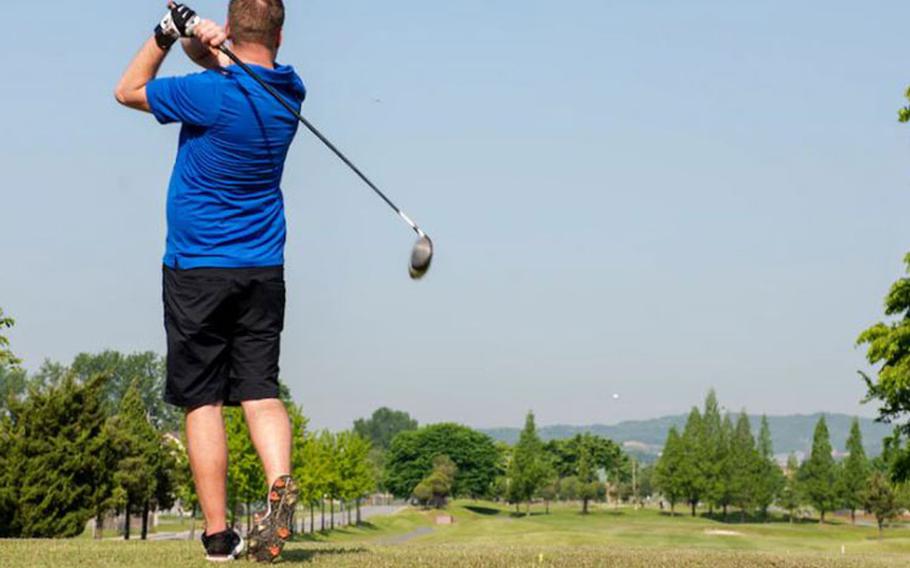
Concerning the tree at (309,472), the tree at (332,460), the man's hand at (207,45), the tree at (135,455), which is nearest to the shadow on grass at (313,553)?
the man's hand at (207,45)

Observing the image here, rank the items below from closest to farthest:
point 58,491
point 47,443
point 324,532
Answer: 1. point 58,491
2. point 47,443
3. point 324,532

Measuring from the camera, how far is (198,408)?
764cm

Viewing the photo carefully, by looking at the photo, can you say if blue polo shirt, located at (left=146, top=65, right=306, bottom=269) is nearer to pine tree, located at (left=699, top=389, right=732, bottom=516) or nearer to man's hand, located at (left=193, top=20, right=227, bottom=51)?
man's hand, located at (left=193, top=20, right=227, bottom=51)

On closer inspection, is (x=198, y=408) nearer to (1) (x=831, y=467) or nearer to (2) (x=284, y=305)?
(2) (x=284, y=305)

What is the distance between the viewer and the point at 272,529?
7.29 metres

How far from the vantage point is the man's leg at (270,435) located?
7668mm

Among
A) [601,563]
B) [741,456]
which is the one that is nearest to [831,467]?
[741,456]

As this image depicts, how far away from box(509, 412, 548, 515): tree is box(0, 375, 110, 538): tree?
100373 millimetres

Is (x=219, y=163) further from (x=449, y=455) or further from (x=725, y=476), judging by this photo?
(x=449, y=455)

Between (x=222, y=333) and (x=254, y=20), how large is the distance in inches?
80.6

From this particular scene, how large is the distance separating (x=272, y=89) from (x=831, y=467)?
5566 inches

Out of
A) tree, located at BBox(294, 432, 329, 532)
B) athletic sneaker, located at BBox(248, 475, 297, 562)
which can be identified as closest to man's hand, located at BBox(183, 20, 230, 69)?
athletic sneaker, located at BBox(248, 475, 297, 562)

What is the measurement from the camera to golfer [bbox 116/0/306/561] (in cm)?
748

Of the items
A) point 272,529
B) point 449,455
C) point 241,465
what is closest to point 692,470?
point 449,455
